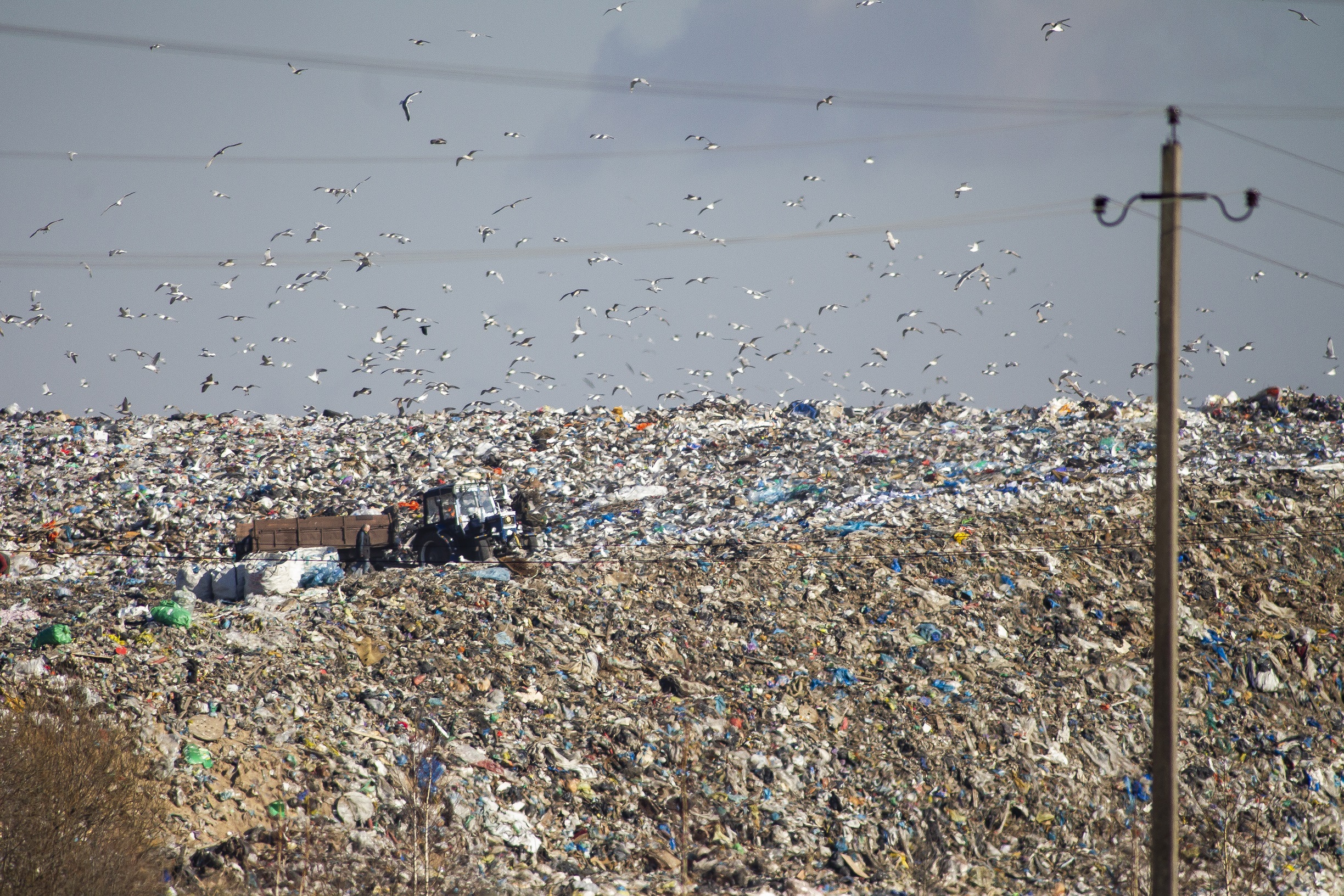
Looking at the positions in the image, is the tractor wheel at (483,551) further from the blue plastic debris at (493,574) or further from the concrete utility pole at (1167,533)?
the concrete utility pole at (1167,533)

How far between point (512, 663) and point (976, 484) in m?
8.82

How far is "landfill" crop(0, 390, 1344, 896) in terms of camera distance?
8.78 meters

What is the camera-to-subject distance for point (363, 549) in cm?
1548

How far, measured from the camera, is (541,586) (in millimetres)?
12586

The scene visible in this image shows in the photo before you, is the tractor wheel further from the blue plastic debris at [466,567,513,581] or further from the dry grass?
the dry grass

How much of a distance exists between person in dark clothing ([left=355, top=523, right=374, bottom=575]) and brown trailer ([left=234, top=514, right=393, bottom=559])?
0.17 ft

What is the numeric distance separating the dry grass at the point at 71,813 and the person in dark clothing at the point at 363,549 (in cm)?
762

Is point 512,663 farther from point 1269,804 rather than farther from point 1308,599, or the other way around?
point 1308,599

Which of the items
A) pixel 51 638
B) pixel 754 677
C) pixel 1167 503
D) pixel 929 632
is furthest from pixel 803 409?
pixel 1167 503

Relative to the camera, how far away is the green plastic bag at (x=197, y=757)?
8.45m

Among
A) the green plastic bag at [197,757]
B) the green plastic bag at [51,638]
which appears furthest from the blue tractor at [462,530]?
the green plastic bag at [197,757]

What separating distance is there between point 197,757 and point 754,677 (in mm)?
5657

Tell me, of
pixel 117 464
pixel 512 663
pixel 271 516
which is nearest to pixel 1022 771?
pixel 512 663

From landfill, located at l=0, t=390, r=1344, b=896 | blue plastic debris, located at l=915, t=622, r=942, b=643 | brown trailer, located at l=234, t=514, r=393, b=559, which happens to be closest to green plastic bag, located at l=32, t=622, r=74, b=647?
landfill, located at l=0, t=390, r=1344, b=896
